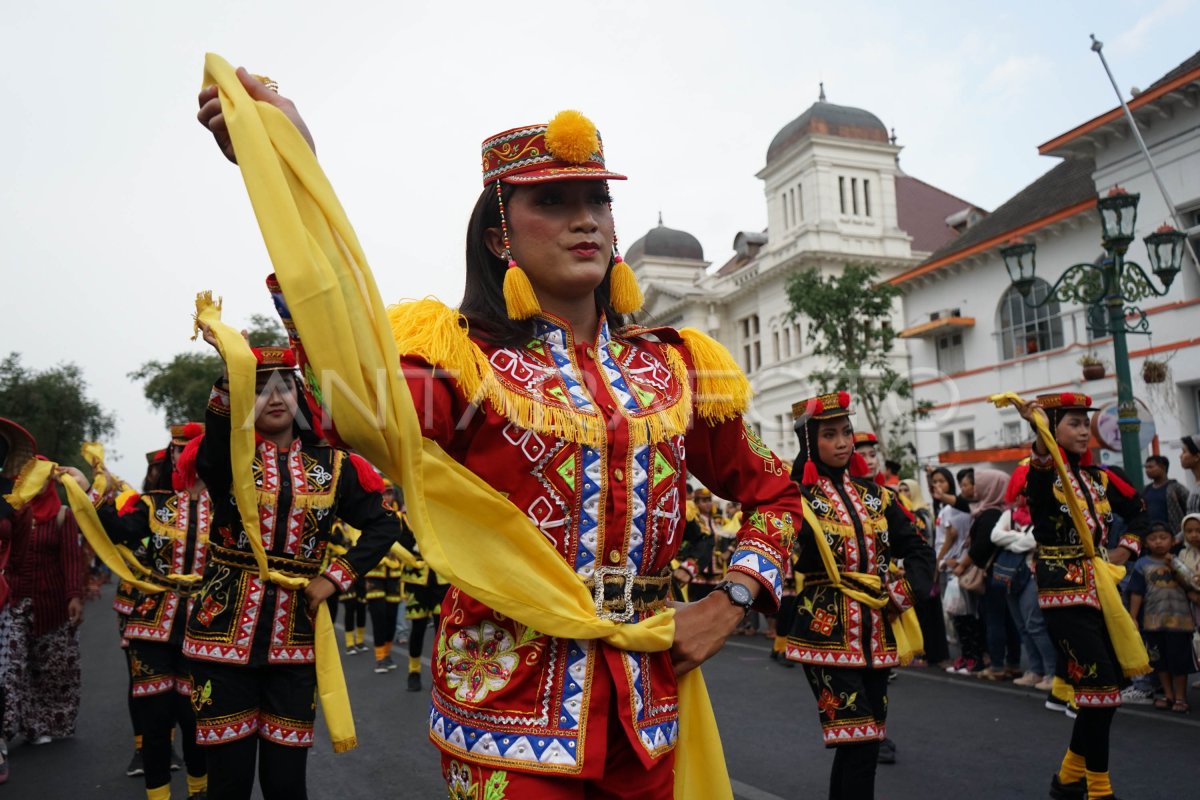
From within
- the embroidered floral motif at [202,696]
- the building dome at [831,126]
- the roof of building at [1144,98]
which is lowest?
the embroidered floral motif at [202,696]

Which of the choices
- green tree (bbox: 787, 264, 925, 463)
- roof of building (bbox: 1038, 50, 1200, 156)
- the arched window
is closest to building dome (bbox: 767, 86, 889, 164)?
the arched window

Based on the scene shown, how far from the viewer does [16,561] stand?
8617 millimetres

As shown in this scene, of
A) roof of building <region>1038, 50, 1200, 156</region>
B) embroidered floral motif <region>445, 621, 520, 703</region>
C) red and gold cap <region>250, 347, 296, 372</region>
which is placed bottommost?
embroidered floral motif <region>445, 621, 520, 703</region>

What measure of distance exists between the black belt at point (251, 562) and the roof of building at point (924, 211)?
47635 mm

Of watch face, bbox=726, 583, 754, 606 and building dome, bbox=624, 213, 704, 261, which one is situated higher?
building dome, bbox=624, 213, 704, 261

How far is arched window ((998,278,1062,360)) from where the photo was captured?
28297 millimetres

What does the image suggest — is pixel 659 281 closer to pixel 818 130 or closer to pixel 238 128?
pixel 818 130

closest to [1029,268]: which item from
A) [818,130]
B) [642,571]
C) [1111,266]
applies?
[1111,266]

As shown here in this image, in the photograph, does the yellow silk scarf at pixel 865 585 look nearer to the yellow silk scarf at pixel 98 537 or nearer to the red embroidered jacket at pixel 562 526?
the red embroidered jacket at pixel 562 526

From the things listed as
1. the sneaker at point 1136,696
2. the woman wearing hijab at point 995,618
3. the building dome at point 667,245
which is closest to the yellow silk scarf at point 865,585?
the sneaker at point 1136,696

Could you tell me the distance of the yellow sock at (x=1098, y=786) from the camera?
18.0ft

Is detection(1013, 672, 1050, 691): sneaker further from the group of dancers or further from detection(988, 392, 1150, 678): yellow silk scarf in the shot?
the group of dancers

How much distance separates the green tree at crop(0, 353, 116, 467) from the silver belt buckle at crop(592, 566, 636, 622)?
45576mm

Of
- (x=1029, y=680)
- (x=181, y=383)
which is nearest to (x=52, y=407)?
(x=181, y=383)
